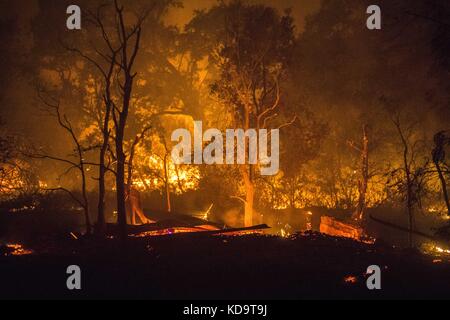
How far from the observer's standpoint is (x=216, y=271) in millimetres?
9664

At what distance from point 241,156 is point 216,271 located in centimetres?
1442

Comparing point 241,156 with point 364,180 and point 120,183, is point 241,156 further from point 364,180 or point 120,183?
point 120,183

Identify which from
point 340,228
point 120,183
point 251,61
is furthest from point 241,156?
point 120,183

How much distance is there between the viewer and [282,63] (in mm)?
23250

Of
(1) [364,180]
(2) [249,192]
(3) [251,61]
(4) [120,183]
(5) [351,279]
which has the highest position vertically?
(3) [251,61]

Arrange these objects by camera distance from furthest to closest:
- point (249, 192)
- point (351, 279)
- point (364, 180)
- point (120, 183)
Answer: point (249, 192)
point (364, 180)
point (120, 183)
point (351, 279)

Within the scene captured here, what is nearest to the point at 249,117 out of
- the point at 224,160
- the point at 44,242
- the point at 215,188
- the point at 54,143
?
the point at 224,160

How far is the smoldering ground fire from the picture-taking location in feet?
33.1

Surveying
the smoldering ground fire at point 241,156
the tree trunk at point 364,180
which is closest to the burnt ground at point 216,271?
the smoldering ground fire at point 241,156

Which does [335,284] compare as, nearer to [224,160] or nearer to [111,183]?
[224,160]

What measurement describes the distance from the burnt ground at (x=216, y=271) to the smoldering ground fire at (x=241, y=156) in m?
0.06
